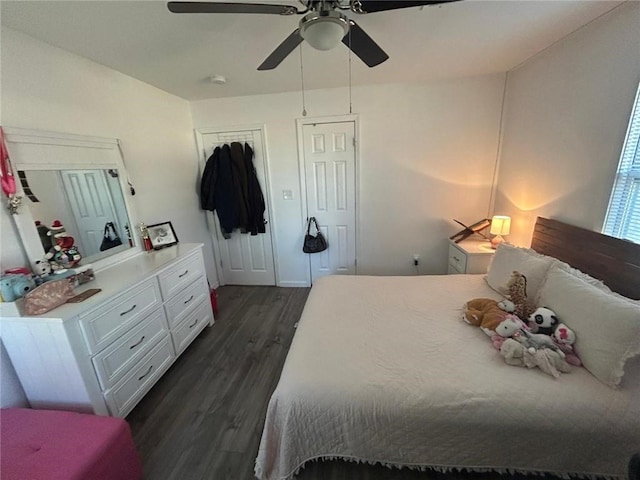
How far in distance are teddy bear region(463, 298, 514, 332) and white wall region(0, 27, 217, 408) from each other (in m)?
2.64

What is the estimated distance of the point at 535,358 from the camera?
46.9 inches

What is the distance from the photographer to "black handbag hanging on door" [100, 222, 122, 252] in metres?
1.98

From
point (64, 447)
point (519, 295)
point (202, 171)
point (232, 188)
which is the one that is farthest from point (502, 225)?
point (202, 171)

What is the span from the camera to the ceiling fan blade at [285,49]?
134cm

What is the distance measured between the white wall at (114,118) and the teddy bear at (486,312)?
8.66 ft

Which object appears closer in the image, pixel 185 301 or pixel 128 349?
pixel 128 349

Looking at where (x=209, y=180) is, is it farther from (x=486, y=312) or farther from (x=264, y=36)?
(x=486, y=312)

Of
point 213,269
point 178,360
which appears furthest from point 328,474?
point 213,269

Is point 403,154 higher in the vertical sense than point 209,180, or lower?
higher

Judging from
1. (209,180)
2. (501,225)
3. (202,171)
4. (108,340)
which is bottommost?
(108,340)

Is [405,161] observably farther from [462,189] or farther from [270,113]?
[270,113]

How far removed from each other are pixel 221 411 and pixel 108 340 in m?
0.82

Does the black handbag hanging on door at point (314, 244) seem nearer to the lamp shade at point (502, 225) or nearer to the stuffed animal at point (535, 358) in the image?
the lamp shade at point (502, 225)

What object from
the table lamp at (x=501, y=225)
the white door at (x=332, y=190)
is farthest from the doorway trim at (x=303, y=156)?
the table lamp at (x=501, y=225)
